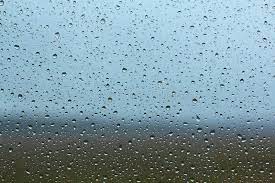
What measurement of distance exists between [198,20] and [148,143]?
1.51 feet

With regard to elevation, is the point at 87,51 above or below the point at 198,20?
below

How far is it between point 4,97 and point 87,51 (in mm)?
324

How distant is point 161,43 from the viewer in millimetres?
1383

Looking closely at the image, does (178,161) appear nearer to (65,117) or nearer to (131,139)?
(131,139)

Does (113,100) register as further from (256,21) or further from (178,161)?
(256,21)

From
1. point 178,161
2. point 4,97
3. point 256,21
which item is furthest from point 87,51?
point 256,21

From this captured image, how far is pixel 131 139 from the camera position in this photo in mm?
1360

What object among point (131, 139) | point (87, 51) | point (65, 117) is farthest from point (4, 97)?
point (131, 139)

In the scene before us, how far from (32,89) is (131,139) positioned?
0.38 meters

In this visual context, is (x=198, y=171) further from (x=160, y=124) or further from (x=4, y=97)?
(x=4, y=97)

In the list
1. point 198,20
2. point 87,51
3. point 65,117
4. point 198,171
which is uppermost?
point 198,20

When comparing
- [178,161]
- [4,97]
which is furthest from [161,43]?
[4,97]

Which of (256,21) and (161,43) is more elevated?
(256,21)

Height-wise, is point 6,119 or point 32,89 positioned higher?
point 32,89
